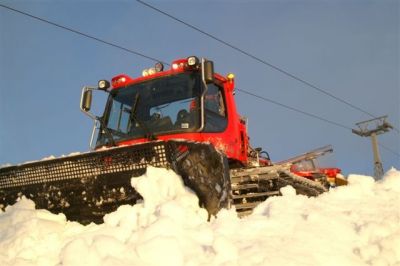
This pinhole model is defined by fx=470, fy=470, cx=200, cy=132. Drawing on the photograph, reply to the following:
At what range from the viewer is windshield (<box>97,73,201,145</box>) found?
664 centimetres

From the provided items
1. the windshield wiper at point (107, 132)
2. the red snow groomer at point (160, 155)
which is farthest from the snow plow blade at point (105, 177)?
the windshield wiper at point (107, 132)

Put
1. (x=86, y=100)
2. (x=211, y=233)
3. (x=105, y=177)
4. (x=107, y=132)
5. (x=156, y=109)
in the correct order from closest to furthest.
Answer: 1. (x=211, y=233)
2. (x=105, y=177)
3. (x=156, y=109)
4. (x=107, y=132)
5. (x=86, y=100)

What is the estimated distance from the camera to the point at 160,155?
5348 millimetres

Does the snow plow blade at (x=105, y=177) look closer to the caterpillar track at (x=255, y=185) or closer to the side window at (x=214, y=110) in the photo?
the caterpillar track at (x=255, y=185)

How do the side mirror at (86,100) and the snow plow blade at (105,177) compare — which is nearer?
the snow plow blade at (105,177)

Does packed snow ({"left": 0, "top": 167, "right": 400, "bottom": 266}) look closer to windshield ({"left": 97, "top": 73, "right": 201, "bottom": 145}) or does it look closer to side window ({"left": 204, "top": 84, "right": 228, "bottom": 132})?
windshield ({"left": 97, "top": 73, "right": 201, "bottom": 145})

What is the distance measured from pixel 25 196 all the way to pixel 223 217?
2912 millimetres

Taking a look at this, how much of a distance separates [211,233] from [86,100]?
4318 mm

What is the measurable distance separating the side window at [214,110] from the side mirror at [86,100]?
1986mm

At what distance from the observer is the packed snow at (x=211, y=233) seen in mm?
3676

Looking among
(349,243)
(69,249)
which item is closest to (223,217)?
(349,243)

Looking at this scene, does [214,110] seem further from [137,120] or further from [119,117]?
[119,117]

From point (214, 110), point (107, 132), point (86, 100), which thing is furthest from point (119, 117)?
point (214, 110)

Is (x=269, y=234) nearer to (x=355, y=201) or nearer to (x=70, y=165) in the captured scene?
(x=355, y=201)
